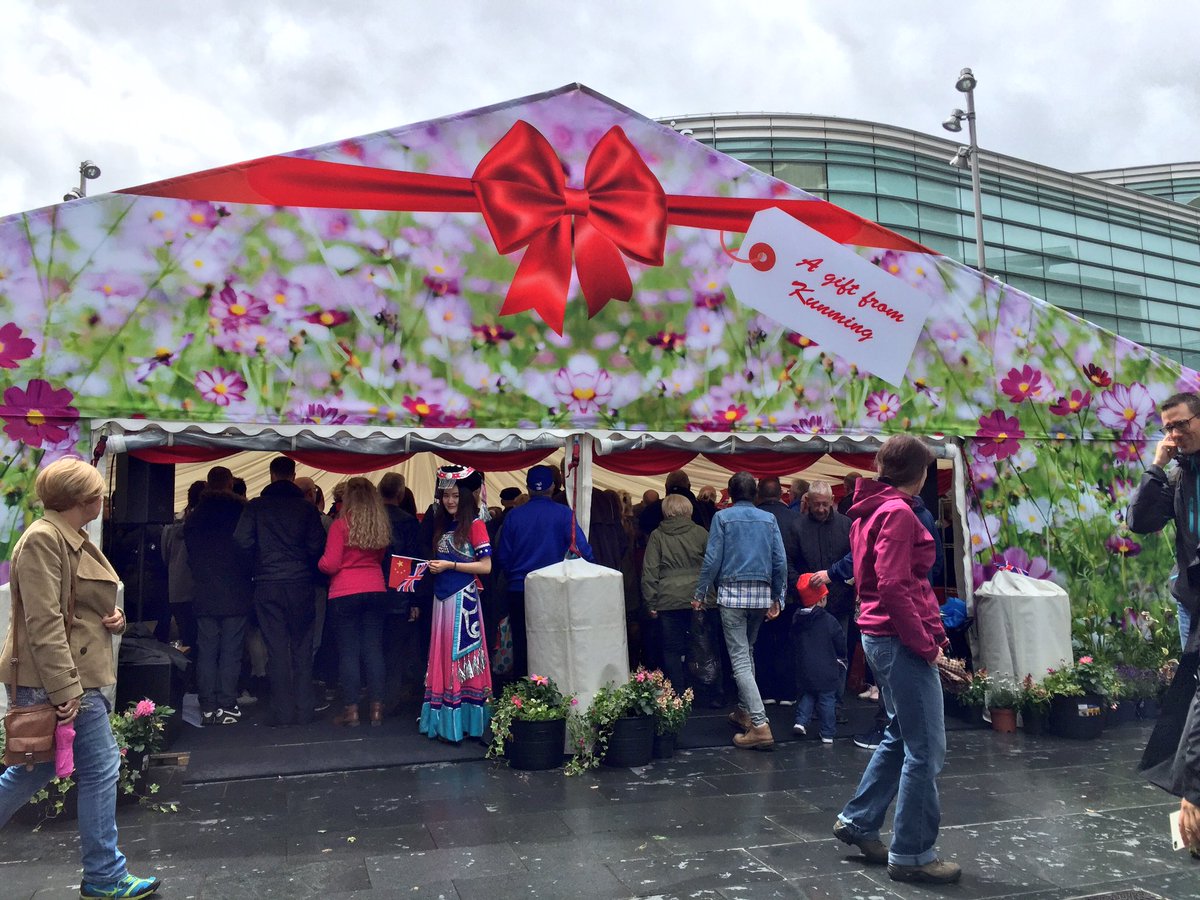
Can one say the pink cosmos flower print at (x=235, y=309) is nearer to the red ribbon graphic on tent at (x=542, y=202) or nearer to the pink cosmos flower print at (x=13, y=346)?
the red ribbon graphic on tent at (x=542, y=202)

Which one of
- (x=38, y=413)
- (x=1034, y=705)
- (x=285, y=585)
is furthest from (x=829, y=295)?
(x=38, y=413)

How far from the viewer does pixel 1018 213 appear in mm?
42938

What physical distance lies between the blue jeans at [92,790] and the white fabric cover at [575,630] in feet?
9.33

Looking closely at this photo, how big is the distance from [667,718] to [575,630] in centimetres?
82

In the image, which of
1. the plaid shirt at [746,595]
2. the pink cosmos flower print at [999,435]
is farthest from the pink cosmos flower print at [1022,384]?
the plaid shirt at [746,595]

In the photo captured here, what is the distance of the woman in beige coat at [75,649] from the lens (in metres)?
3.68

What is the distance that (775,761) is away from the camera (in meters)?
6.38

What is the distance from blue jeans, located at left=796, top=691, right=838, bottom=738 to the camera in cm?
692

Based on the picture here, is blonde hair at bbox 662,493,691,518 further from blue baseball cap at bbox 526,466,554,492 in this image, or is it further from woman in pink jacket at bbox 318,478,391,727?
woman in pink jacket at bbox 318,478,391,727

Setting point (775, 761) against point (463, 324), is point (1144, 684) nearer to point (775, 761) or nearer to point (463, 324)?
point (775, 761)

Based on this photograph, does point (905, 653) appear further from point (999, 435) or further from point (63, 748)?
point (999, 435)

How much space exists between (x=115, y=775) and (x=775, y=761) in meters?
3.94

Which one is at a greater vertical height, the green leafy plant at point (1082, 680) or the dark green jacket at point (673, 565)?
the dark green jacket at point (673, 565)

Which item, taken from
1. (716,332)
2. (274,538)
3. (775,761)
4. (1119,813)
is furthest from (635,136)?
(1119,813)
